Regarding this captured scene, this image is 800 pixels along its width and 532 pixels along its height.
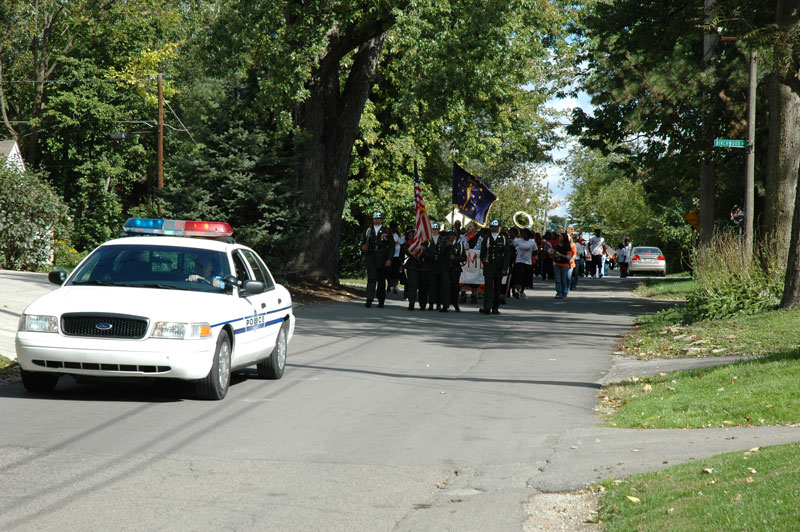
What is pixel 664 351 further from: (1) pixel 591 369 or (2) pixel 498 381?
(2) pixel 498 381

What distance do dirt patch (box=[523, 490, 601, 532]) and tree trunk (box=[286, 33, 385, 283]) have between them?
2115 centimetres

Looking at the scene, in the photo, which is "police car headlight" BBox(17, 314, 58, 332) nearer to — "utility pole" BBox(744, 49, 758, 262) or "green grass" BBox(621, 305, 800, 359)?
"green grass" BBox(621, 305, 800, 359)

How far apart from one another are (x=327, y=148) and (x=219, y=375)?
1851cm

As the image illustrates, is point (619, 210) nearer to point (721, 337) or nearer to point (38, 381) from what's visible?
point (721, 337)

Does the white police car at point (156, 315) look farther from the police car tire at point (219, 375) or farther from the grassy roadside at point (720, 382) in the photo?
the grassy roadside at point (720, 382)

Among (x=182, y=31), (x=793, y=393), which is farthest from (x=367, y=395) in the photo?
(x=182, y=31)

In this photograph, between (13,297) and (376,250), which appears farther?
(376,250)

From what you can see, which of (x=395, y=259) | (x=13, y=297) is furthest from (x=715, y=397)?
(x=395, y=259)

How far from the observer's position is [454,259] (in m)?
22.3

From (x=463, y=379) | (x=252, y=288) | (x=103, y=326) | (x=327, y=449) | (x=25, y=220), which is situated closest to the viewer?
(x=327, y=449)

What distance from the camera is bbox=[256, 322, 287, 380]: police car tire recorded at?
11.4 metres

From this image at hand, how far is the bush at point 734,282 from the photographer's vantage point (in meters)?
17.8

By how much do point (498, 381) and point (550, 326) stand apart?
7882mm

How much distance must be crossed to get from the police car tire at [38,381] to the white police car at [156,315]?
0.01 meters
